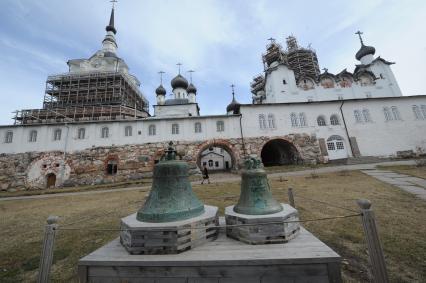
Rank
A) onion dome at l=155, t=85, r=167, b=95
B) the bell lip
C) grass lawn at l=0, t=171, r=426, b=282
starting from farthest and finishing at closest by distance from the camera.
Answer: onion dome at l=155, t=85, r=167, b=95 < grass lawn at l=0, t=171, r=426, b=282 < the bell lip

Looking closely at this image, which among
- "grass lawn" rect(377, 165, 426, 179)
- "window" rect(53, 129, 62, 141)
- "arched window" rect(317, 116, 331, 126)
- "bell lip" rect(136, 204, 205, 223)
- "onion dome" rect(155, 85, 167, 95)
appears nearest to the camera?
"bell lip" rect(136, 204, 205, 223)

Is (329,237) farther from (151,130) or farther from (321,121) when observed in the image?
(321,121)

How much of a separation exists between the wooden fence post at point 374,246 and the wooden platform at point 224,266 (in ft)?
1.68

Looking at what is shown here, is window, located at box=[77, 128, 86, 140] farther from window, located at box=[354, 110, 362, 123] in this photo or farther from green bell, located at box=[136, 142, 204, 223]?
window, located at box=[354, 110, 362, 123]

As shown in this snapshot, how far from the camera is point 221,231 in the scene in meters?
3.82

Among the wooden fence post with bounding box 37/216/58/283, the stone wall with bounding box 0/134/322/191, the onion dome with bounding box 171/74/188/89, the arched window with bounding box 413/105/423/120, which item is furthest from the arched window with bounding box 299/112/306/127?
the wooden fence post with bounding box 37/216/58/283

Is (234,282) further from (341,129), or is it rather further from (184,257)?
(341,129)

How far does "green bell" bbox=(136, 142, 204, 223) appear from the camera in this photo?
3258 millimetres

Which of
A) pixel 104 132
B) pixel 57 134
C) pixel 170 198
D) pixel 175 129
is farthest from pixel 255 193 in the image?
pixel 57 134

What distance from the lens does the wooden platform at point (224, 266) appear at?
2488 mm

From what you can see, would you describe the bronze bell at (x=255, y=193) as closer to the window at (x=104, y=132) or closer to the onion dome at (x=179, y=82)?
the window at (x=104, y=132)

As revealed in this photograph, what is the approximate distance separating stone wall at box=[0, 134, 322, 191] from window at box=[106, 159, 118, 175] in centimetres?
27

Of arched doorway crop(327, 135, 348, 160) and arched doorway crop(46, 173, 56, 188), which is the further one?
arched doorway crop(327, 135, 348, 160)

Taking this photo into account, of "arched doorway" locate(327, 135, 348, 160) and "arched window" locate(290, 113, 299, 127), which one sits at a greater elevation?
"arched window" locate(290, 113, 299, 127)
